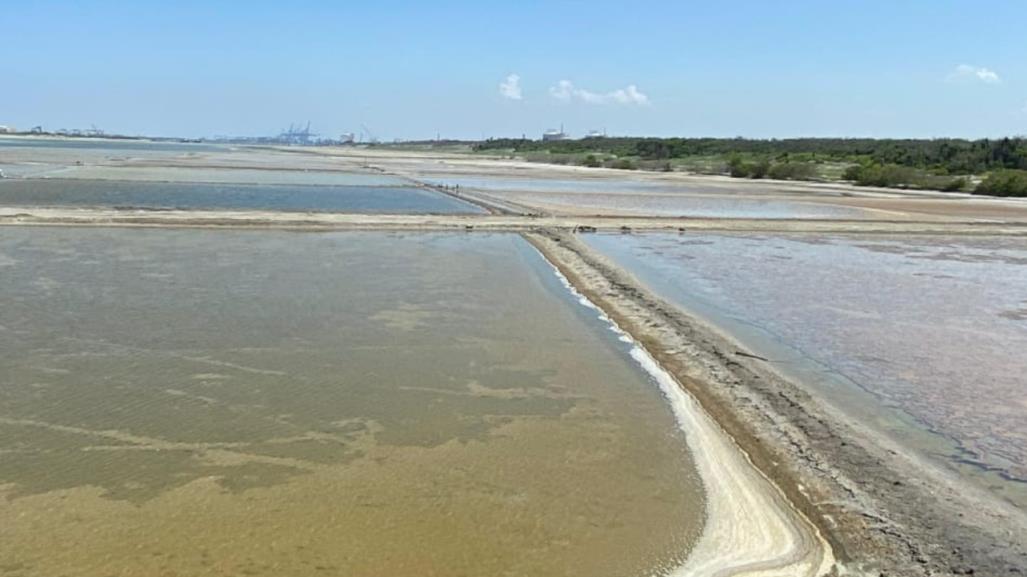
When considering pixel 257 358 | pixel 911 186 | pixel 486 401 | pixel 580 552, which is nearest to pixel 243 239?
pixel 257 358

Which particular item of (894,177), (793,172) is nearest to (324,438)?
(894,177)

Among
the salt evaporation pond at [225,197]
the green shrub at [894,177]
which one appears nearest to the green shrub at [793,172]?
the green shrub at [894,177]

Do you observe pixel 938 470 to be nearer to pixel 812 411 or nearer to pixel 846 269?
pixel 812 411

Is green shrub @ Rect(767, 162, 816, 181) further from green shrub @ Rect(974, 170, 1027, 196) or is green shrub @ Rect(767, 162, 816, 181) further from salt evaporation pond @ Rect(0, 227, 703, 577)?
salt evaporation pond @ Rect(0, 227, 703, 577)

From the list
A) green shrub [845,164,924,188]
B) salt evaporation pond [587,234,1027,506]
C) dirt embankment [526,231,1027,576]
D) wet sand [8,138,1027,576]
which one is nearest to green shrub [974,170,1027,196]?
green shrub [845,164,924,188]

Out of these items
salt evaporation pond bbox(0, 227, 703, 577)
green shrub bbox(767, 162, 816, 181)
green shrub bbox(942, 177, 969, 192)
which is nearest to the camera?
salt evaporation pond bbox(0, 227, 703, 577)

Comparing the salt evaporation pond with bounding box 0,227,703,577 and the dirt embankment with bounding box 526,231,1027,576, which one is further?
the dirt embankment with bounding box 526,231,1027,576

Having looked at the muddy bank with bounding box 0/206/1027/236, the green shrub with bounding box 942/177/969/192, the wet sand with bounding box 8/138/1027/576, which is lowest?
the wet sand with bounding box 8/138/1027/576
